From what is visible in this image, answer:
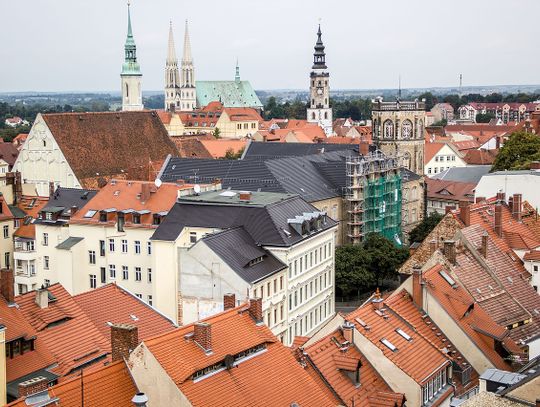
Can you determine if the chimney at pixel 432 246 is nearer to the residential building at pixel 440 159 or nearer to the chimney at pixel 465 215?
the chimney at pixel 465 215

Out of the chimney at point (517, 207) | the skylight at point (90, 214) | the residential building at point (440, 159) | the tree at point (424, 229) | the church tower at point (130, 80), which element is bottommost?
the tree at point (424, 229)

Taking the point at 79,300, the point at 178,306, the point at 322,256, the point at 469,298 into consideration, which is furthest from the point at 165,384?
the point at 322,256

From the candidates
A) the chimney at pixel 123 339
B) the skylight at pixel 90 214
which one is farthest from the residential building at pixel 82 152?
the chimney at pixel 123 339

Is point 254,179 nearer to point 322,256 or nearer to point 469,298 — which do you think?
point 322,256

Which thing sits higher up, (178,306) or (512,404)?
(512,404)

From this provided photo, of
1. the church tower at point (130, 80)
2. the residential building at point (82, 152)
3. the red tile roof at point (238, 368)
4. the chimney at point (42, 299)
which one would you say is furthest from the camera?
the church tower at point (130, 80)
